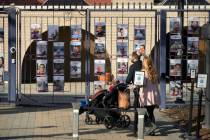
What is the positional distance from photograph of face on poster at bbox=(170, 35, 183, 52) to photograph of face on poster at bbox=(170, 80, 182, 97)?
926mm

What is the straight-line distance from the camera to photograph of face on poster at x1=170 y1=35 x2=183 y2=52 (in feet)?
49.9

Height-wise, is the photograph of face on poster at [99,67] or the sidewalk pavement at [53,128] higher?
the photograph of face on poster at [99,67]

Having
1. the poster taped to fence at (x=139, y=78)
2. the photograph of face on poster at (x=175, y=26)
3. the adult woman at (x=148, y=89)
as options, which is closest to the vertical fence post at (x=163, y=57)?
the photograph of face on poster at (x=175, y=26)

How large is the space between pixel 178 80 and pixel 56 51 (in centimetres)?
356

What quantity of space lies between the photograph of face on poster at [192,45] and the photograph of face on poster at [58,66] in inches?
142

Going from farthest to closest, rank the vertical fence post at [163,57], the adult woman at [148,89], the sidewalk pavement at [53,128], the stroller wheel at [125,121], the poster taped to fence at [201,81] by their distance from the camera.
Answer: the vertical fence post at [163,57]
the stroller wheel at [125,121]
the adult woman at [148,89]
the sidewalk pavement at [53,128]
the poster taped to fence at [201,81]

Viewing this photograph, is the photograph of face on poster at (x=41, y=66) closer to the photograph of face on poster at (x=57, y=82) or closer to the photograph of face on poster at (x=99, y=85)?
the photograph of face on poster at (x=57, y=82)

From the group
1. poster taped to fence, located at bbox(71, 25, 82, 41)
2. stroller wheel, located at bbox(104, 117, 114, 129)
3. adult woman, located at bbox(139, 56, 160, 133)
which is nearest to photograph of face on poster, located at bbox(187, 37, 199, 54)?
poster taped to fence, located at bbox(71, 25, 82, 41)

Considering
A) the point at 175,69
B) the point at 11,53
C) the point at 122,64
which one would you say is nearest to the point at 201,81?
the point at 175,69

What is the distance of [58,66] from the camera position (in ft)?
50.8

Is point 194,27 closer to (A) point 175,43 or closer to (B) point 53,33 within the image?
(A) point 175,43

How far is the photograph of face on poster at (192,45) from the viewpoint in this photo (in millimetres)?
15414

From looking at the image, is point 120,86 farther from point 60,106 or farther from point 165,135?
point 60,106

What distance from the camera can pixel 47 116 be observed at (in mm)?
13852
